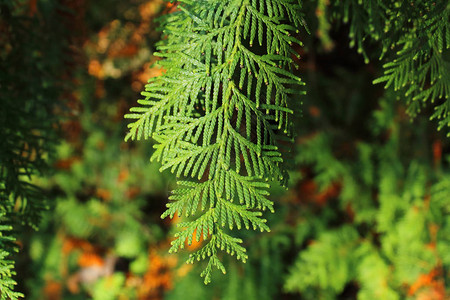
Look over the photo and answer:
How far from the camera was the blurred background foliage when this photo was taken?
1.84 metres

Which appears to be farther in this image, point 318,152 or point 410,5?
point 318,152

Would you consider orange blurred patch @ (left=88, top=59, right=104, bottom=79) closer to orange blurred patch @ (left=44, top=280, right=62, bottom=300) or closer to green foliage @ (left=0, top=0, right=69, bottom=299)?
green foliage @ (left=0, top=0, right=69, bottom=299)

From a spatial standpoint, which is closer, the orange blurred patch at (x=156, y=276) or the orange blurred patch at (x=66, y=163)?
the orange blurred patch at (x=156, y=276)

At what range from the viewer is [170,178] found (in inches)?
103

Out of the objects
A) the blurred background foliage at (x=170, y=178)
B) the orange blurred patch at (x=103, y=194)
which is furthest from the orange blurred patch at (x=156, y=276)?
the orange blurred patch at (x=103, y=194)

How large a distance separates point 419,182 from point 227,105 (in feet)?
5.59

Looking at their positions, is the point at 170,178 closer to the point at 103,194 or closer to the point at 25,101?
the point at 103,194

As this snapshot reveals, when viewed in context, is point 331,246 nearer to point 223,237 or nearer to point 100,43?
point 223,237

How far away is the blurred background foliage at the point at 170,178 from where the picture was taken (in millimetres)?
1838

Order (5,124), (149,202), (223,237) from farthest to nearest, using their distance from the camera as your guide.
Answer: (149,202) → (5,124) → (223,237)

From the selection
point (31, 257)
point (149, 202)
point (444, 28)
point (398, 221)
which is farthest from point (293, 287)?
point (31, 257)

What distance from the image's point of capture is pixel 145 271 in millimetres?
2883

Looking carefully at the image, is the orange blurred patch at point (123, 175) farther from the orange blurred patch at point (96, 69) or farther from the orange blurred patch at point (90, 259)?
the orange blurred patch at point (96, 69)

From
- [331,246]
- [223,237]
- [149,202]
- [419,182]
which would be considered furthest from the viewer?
[149,202]
